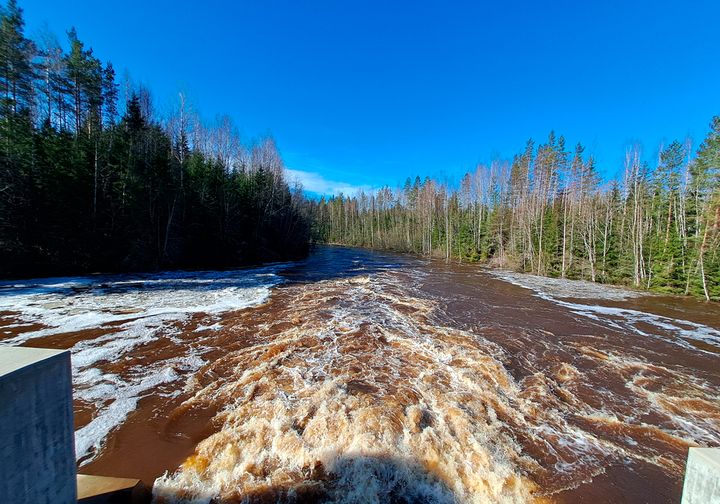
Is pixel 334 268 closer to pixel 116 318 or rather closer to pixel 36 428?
pixel 116 318

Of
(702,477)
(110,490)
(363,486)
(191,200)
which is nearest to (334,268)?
(191,200)

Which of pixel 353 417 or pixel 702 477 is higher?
pixel 702 477

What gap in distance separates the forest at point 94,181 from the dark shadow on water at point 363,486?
19.2 m

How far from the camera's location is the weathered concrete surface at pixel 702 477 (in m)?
1.71

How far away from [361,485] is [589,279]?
26112 millimetres

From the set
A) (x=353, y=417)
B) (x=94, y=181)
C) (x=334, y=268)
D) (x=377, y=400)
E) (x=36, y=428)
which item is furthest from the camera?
(x=334, y=268)

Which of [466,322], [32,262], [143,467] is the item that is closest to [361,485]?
[143,467]

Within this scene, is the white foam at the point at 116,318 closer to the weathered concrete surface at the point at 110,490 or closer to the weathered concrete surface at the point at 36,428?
the weathered concrete surface at the point at 110,490

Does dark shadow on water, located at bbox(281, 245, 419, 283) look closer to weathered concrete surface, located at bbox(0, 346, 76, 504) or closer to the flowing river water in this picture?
the flowing river water

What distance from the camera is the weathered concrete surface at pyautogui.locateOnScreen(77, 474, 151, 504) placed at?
2.71 m

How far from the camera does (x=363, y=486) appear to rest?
3.10 meters

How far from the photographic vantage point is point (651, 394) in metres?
5.41

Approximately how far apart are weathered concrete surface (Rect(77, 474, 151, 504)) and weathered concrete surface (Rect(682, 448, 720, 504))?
450 centimetres

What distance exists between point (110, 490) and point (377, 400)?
3.34 metres
